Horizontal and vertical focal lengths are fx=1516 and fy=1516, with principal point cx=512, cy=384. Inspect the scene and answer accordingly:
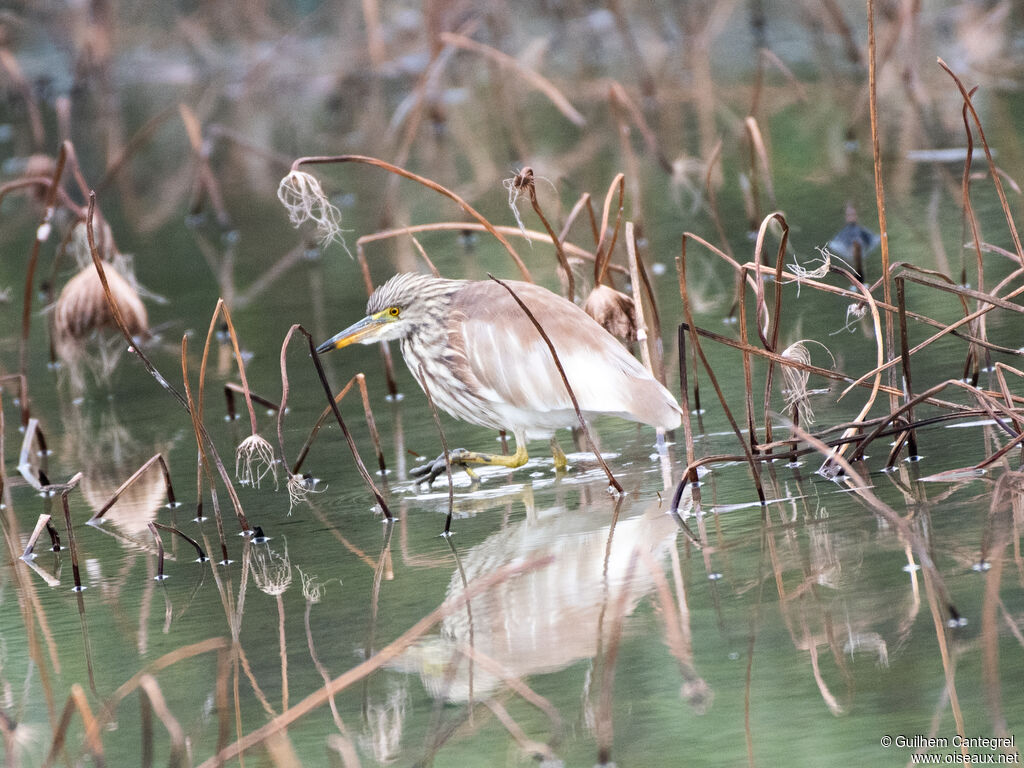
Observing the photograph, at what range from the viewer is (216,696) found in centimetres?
295

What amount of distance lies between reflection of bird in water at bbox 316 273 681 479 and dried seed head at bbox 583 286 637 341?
200 millimetres

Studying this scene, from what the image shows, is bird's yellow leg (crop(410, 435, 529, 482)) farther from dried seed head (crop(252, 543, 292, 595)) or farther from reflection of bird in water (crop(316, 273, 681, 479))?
dried seed head (crop(252, 543, 292, 595))

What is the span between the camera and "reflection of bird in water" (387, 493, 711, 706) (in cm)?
289

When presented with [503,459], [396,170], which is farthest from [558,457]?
[396,170]

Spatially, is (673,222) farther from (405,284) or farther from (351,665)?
(351,665)

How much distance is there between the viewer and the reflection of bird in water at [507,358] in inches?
155

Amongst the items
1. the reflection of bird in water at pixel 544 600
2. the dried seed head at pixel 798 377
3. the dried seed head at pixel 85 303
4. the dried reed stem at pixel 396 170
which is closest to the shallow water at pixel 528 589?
the reflection of bird in water at pixel 544 600

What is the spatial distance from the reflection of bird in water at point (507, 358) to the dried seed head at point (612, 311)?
20 centimetres

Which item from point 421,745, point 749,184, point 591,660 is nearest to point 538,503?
point 591,660

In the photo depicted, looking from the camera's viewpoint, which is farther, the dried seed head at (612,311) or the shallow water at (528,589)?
the dried seed head at (612,311)

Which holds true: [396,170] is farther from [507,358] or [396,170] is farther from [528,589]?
[528,589]

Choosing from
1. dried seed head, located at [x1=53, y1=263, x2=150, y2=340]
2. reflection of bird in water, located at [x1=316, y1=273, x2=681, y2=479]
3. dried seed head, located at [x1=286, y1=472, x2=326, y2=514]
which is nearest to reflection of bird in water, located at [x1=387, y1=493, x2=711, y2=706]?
reflection of bird in water, located at [x1=316, y1=273, x2=681, y2=479]

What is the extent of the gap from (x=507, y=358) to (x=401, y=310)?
445mm

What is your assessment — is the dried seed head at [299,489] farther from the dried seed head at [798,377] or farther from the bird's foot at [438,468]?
the dried seed head at [798,377]
